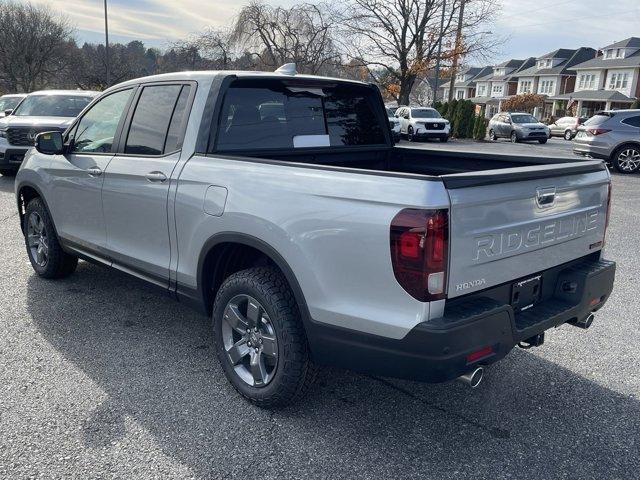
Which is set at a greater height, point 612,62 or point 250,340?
point 612,62

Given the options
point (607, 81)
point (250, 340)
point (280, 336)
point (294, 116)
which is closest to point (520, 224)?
point (280, 336)

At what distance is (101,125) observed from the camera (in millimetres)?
4477

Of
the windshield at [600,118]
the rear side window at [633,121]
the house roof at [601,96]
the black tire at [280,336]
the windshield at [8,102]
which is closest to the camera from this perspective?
the black tire at [280,336]

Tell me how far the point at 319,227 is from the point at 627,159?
15.3 metres

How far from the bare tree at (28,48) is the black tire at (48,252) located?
152ft

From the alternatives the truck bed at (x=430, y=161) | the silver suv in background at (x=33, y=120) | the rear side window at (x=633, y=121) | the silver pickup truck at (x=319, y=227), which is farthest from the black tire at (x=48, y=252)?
the rear side window at (x=633, y=121)

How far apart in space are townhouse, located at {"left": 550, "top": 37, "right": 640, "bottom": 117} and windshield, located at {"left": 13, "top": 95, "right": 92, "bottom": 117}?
6015 centimetres

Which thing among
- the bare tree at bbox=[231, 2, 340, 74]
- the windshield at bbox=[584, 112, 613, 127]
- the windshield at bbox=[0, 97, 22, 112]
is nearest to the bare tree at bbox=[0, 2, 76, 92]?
the bare tree at bbox=[231, 2, 340, 74]

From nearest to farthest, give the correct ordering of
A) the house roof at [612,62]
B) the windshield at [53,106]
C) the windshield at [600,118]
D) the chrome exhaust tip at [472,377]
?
the chrome exhaust tip at [472,377], the windshield at [53,106], the windshield at [600,118], the house roof at [612,62]

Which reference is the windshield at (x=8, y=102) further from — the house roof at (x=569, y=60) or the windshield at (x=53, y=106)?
the house roof at (x=569, y=60)

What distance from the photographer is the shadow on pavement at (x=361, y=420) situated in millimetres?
2758

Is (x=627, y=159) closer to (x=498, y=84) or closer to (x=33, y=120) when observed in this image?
(x=33, y=120)

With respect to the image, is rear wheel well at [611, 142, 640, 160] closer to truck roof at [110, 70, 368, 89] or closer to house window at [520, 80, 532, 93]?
truck roof at [110, 70, 368, 89]

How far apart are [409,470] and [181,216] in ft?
6.31
